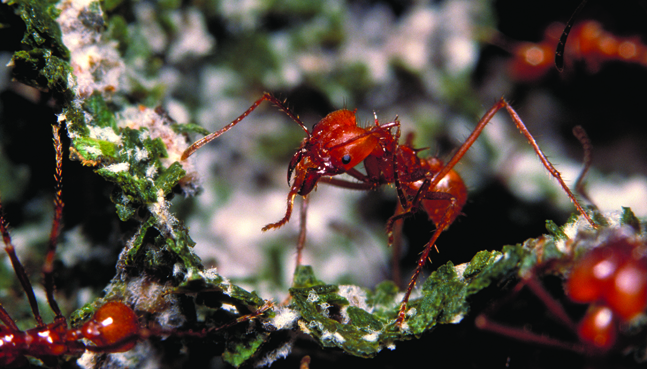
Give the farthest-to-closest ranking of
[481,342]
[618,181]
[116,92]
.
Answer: [618,181], [116,92], [481,342]

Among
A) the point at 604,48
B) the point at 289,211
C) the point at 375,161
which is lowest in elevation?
the point at 289,211

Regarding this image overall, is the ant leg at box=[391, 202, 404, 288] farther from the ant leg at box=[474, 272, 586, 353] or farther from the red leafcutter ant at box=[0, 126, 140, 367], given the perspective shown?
the red leafcutter ant at box=[0, 126, 140, 367]

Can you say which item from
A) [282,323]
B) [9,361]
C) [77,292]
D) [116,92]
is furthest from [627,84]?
[9,361]

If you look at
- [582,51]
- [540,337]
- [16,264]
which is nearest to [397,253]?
[540,337]

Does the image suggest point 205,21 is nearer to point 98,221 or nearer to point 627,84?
point 98,221

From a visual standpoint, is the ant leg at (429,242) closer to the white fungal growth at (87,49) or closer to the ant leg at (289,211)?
the ant leg at (289,211)

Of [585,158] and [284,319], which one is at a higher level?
[585,158]

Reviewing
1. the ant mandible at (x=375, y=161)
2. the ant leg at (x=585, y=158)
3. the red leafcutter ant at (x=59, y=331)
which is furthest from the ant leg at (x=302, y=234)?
the ant leg at (x=585, y=158)

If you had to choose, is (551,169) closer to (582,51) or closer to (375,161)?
(375,161)
